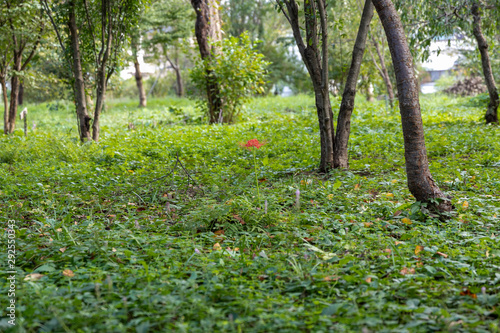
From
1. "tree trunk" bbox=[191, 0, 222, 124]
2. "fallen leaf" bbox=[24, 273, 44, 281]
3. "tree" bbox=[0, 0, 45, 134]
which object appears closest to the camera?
"fallen leaf" bbox=[24, 273, 44, 281]

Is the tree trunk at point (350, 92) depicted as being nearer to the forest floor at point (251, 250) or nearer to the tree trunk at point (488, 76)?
the forest floor at point (251, 250)

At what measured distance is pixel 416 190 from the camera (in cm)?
363

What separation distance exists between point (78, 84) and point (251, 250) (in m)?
6.30

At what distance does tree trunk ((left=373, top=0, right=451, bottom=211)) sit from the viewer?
355 cm

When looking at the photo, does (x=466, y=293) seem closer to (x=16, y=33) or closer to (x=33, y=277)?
(x=33, y=277)

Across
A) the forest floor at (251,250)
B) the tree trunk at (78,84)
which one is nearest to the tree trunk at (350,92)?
the forest floor at (251,250)

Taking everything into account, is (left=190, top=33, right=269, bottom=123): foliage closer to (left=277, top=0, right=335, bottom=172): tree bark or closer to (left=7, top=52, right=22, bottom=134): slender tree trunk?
(left=7, top=52, right=22, bottom=134): slender tree trunk

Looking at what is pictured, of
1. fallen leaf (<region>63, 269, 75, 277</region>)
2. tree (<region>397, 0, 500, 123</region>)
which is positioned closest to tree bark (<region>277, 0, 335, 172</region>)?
tree (<region>397, 0, 500, 123</region>)

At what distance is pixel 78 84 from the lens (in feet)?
25.7

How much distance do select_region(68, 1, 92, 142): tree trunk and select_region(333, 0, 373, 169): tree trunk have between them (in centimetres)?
500

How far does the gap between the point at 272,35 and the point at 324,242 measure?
97.2ft

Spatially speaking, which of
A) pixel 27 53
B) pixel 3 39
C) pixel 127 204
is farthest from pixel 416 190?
pixel 27 53

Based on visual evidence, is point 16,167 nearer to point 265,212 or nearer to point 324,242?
point 265,212

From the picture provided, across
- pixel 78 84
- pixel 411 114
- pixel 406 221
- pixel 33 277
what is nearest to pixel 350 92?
pixel 411 114
